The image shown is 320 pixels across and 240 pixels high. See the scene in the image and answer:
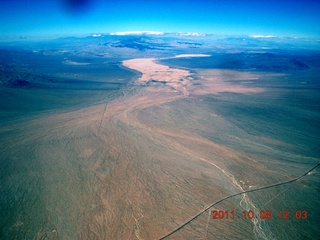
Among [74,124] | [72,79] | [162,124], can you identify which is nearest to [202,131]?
[162,124]

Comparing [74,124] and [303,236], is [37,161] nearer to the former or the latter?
[74,124]

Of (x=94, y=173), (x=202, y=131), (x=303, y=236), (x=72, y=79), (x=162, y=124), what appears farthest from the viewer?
(x=72, y=79)

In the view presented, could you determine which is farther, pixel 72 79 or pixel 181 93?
pixel 72 79

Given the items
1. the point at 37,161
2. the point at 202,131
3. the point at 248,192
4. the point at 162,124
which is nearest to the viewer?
the point at 248,192

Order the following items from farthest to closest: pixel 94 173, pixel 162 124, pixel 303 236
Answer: pixel 162 124 < pixel 94 173 < pixel 303 236

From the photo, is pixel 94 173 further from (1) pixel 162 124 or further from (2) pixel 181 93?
(2) pixel 181 93

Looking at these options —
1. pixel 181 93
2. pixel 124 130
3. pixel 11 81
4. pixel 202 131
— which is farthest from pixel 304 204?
pixel 11 81
